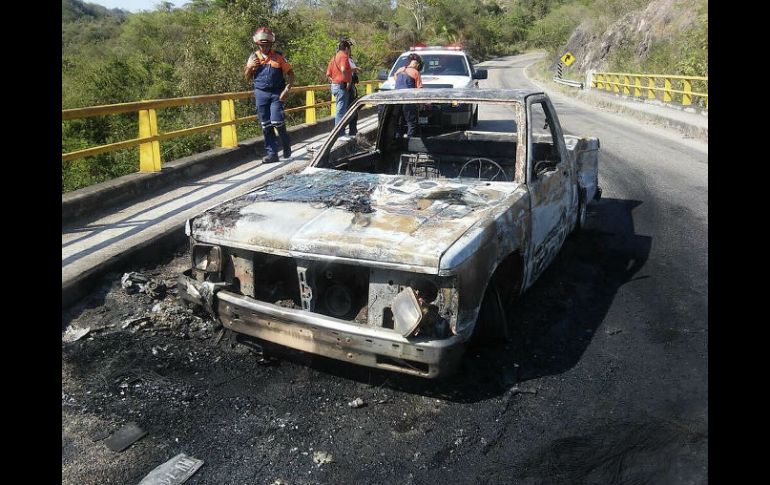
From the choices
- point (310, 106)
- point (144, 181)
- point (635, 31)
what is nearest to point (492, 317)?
point (144, 181)

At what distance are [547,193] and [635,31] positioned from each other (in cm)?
3501

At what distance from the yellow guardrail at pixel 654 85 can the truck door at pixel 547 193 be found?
12.8m

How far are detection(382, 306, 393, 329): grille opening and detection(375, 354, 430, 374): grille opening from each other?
168 mm

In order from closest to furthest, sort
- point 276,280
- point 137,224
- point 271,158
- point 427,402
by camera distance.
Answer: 1. point 427,402
2. point 276,280
3. point 137,224
4. point 271,158

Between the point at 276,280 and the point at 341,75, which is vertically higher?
the point at 341,75

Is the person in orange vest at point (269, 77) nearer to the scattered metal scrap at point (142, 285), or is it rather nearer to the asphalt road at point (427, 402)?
the scattered metal scrap at point (142, 285)

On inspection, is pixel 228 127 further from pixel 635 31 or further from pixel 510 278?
pixel 635 31

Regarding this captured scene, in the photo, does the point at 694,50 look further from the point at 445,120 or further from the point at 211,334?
the point at 211,334

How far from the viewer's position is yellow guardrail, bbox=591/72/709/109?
1791 cm

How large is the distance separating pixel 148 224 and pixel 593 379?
Answer: 458 cm

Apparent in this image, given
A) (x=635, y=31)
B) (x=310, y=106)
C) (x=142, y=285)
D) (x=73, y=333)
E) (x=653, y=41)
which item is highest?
(x=635, y=31)

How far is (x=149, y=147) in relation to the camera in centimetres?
784

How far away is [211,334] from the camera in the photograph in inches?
159

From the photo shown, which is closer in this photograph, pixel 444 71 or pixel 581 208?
pixel 581 208
